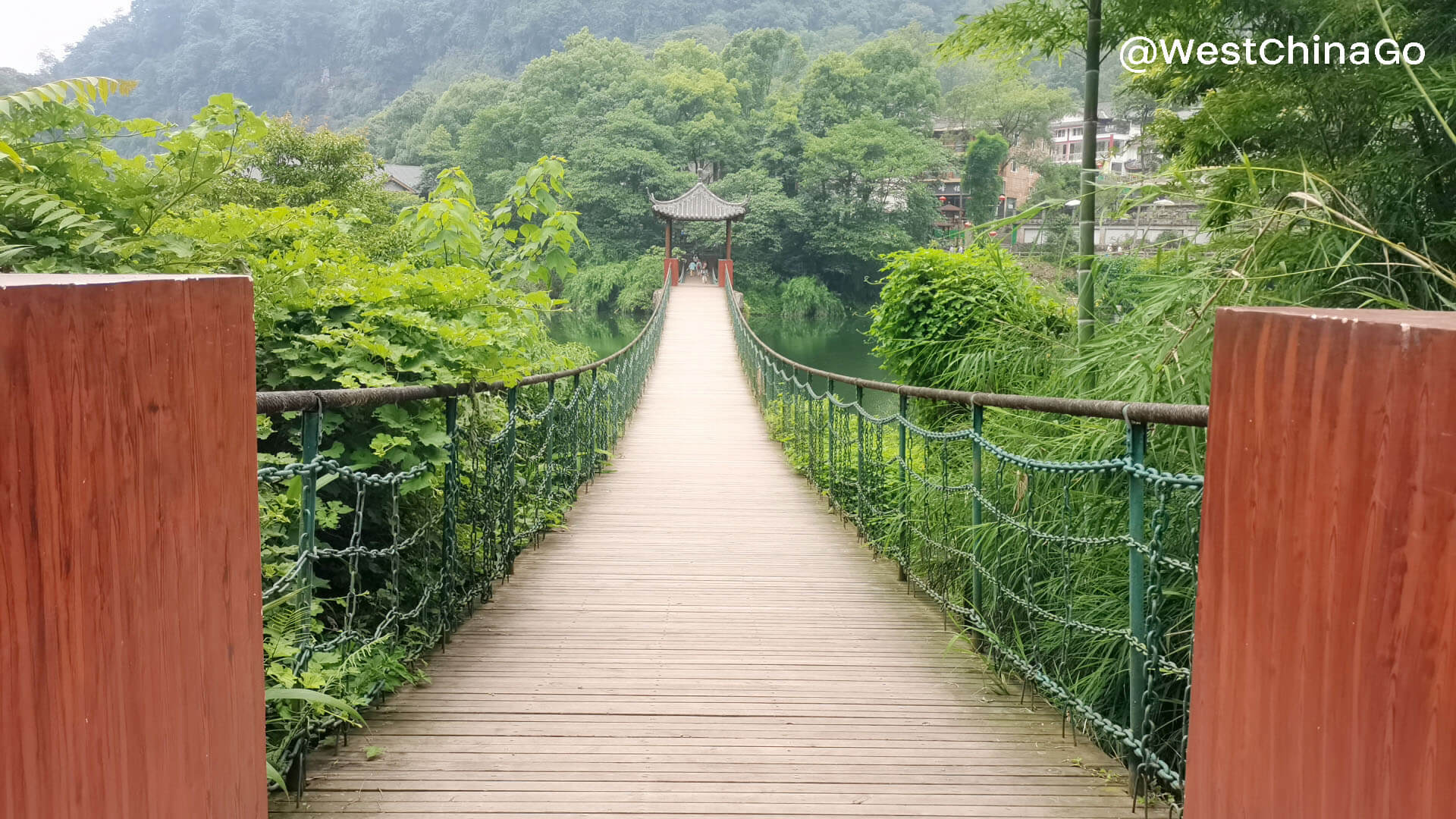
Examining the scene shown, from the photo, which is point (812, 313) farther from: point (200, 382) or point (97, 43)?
point (97, 43)

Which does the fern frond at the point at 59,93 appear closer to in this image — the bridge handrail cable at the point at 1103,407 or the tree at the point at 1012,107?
the bridge handrail cable at the point at 1103,407

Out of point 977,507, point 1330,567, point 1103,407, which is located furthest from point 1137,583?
point 1330,567

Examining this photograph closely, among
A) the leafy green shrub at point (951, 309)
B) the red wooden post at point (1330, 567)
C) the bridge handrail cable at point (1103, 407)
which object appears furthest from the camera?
A: the leafy green shrub at point (951, 309)

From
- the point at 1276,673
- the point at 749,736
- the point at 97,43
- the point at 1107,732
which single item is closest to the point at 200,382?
the point at 1276,673

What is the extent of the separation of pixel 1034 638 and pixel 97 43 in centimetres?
11712

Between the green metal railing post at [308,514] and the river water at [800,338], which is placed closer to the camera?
the green metal railing post at [308,514]

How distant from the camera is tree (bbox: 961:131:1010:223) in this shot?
40312 mm

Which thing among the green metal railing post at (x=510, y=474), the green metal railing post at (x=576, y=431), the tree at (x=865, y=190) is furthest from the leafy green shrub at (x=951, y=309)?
the tree at (x=865, y=190)

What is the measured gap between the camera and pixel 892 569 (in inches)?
177

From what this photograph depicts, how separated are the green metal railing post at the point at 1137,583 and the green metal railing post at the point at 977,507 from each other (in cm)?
94

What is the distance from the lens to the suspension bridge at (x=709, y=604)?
89 cm

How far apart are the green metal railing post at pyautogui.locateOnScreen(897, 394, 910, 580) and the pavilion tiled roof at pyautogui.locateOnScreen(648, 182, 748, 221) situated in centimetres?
2761

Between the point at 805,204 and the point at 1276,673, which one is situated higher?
the point at 805,204

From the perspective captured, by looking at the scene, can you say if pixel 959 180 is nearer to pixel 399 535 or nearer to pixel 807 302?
pixel 807 302
